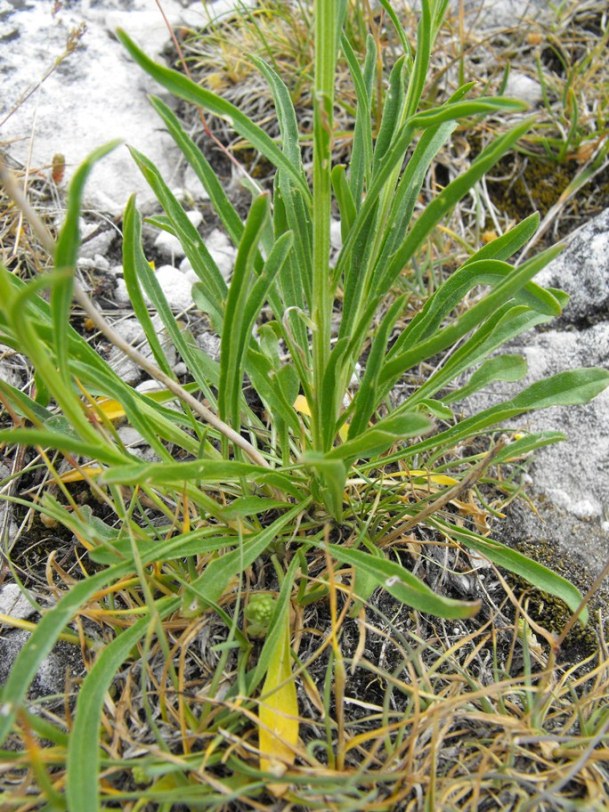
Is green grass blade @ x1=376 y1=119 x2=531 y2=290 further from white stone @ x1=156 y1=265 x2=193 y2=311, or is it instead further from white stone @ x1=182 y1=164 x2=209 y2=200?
white stone @ x1=182 y1=164 x2=209 y2=200

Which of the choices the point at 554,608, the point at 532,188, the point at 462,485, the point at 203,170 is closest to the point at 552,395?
the point at 462,485

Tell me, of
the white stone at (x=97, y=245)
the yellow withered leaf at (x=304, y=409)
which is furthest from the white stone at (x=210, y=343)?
the white stone at (x=97, y=245)

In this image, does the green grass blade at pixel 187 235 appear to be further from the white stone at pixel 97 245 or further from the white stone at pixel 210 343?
the white stone at pixel 97 245

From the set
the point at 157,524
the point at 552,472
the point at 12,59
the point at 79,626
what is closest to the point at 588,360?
the point at 552,472

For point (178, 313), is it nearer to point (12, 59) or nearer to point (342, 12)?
point (342, 12)

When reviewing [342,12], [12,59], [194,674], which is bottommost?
[194,674]

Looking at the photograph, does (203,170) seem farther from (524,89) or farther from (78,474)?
(524,89)
